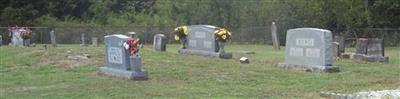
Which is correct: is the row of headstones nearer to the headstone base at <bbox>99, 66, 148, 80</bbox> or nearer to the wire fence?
the headstone base at <bbox>99, 66, 148, 80</bbox>

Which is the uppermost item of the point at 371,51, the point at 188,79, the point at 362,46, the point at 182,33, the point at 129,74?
the point at 182,33

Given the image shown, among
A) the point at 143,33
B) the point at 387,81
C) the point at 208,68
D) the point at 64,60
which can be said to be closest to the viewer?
the point at 387,81

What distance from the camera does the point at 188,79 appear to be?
48.7 feet

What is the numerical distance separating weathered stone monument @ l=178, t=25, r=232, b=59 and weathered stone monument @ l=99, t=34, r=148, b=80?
5.24 metres

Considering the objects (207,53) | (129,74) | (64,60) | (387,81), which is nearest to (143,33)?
(207,53)

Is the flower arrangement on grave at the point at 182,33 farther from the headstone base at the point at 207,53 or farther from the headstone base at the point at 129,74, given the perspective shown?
the headstone base at the point at 129,74

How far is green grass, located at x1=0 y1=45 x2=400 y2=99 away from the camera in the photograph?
1266 centimetres

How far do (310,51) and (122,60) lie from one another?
4642 millimetres

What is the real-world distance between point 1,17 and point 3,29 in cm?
1088

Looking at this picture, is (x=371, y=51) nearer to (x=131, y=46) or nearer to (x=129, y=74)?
(x=131, y=46)

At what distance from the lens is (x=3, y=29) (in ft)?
120

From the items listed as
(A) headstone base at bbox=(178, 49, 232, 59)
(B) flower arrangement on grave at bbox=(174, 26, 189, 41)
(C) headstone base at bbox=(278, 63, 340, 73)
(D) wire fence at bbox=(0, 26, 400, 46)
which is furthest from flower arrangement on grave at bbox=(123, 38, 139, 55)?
(D) wire fence at bbox=(0, 26, 400, 46)

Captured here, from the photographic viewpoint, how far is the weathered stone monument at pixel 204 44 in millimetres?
21167

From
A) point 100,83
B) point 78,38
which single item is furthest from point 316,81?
point 78,38
